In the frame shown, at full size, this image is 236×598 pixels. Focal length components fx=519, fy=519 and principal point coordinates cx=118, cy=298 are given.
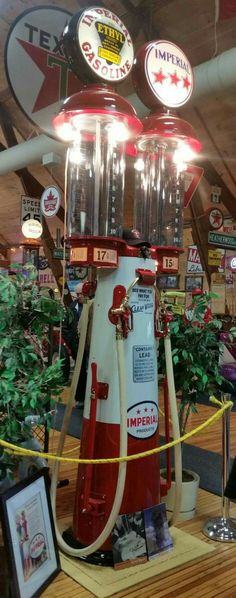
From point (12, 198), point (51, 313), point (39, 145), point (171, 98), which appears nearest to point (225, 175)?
point (39, 145)

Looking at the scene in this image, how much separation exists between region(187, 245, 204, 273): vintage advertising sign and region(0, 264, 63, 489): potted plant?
28.5 ft

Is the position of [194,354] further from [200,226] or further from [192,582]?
[200,226]

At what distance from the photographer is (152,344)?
2.83m

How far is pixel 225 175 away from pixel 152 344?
6.87 meters

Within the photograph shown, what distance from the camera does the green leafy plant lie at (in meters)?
3.33

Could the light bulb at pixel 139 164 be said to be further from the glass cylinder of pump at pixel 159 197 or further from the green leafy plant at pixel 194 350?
the green leafy plant at pixel 194 350

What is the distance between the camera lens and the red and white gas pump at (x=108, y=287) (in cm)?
251

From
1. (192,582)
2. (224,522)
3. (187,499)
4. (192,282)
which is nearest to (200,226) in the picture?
(192,282)

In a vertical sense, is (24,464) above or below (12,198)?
below

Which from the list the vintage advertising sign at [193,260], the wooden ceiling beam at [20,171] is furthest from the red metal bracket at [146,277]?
the vintage advertising sign at [193,260]

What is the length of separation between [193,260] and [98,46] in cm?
881

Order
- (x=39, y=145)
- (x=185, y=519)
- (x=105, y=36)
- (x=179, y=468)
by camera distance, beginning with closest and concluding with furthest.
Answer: (x=105, y=36) → (x=179, y=468) → (x=185, y=519) → (x=39, y=145)

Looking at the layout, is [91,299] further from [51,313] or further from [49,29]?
[49,29]

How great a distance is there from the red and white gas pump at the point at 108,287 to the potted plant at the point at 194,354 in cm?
54
